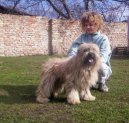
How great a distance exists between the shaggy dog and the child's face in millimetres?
906

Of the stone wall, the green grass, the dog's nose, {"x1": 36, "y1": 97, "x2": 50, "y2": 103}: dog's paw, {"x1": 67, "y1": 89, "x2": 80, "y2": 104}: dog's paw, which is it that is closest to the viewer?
the green grass

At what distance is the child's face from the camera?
6954mm

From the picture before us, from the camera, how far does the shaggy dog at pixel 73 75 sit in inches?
234

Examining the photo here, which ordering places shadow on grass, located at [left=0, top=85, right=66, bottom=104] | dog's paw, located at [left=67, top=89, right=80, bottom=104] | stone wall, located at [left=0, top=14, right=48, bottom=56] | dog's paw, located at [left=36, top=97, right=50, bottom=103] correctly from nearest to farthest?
1. dog's paw, located at [left=67, top=89, right=80, bottom=104]
2. dog's paw, located at [left=36, top=97, right=50, bottom=103]
3. shadow on grass, located at [left=0, top=85, right=66, bottom=104]
4. stone wall, located at [left=0, top=14, right=48, bottom=56]

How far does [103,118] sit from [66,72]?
1165 millimetres

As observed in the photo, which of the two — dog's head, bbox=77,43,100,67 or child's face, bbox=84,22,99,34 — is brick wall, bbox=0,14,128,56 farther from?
dog's head, bbox=77,43,100,67

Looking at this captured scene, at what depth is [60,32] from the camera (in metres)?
24.0

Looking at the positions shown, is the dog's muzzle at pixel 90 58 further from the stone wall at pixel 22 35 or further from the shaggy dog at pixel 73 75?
the stone wall at pixel 22 35

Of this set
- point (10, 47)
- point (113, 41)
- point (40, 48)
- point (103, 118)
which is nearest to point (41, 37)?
point (40, 48)

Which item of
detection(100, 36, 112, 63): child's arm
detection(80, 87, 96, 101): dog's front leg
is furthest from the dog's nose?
detection(100, 36, 112, 63): child's arm

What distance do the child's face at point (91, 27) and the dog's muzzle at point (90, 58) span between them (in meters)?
1.16

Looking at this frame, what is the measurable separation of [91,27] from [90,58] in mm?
1219

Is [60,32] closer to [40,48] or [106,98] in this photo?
[40,48]

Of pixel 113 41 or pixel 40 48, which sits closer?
pixel 40 48
